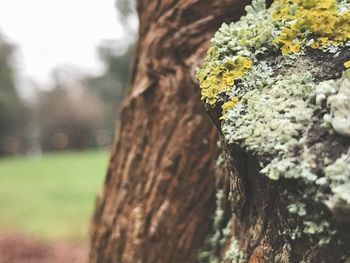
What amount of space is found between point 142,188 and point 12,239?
18.7 feet

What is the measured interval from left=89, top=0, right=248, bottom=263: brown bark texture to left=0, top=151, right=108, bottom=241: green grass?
5513 mm

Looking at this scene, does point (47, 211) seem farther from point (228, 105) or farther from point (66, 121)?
point (66, 121)

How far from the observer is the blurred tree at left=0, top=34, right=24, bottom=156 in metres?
21.8

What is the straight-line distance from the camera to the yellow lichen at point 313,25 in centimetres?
155

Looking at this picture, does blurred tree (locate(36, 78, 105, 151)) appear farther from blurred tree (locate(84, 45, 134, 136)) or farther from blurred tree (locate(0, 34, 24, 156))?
blurred tree (locate(0, 34, 24, 156))

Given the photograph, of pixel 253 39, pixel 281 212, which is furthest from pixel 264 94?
pixel 281 212

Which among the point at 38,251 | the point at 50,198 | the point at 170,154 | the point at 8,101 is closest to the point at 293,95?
the point at 170,154

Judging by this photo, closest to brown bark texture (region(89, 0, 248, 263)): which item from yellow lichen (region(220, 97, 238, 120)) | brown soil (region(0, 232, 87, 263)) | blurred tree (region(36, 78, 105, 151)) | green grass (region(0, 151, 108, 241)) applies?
yellow lichen (region(220, 97, 238, 120))

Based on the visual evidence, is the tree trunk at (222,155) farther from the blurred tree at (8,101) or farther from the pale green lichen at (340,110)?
the blurred tree at (8,101)

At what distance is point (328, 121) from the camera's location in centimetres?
128

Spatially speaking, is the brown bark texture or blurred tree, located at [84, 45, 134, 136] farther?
blurred tree, located at [84, 45, 134, 136]

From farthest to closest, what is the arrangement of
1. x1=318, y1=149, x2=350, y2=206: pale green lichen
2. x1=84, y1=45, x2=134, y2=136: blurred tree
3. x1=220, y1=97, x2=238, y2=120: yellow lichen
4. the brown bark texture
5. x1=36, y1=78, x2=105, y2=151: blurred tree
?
x1=36, y1=78, x2=105, y2=151: blurred tree, x1=84, y1=45, x2=134, y2=136: blurred tree, the brown bark texture, x1=220, y1=97, x2=238, y2=120: yellow lichen, x1=318, y1=149, x2=350, y2=206: pale green lichen

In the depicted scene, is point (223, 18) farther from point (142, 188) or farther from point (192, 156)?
point (142, 188)

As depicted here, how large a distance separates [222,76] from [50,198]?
9.23 meters
